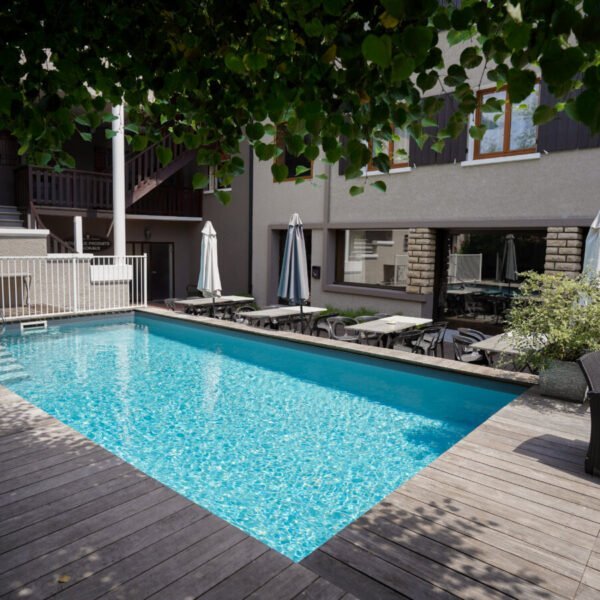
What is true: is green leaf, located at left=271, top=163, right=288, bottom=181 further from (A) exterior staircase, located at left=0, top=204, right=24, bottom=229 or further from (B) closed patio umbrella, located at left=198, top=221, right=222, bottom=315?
(A) exterior staircase, located at left=0, top=204, right=24, bottom=229

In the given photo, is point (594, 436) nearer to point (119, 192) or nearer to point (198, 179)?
point (198, 179)

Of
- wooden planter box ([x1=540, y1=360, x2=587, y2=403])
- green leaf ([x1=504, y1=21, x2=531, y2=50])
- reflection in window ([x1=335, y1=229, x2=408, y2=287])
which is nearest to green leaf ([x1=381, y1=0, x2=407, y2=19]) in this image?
green leaf ([x1=504, y1=21, x2=531, y2=50])

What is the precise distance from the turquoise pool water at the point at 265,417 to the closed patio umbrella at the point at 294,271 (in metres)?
1.39

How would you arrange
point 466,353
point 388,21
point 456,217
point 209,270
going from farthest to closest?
point 209,270 → point 456,217 → point 466,353 → point 388,21

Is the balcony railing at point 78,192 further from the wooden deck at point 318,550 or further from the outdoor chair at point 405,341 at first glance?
the wooden deck at point 318,550

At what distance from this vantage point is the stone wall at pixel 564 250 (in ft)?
32.0

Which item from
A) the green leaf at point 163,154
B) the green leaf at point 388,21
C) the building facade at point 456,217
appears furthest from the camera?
the building facade at point 456,217

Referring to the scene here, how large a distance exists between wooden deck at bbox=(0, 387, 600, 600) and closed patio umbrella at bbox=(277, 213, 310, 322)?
7014 mm

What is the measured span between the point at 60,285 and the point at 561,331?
39.1 feet

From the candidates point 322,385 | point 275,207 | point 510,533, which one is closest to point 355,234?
point 275,207

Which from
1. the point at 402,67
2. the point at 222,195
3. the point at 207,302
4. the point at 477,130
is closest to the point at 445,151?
the point at 207,302

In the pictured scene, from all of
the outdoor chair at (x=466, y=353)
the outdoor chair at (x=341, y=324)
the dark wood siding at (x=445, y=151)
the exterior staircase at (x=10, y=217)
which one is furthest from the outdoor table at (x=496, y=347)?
the exterior staircase at (x=10, y=217)

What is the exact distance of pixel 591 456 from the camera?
160 inches

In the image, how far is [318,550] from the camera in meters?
3.00
